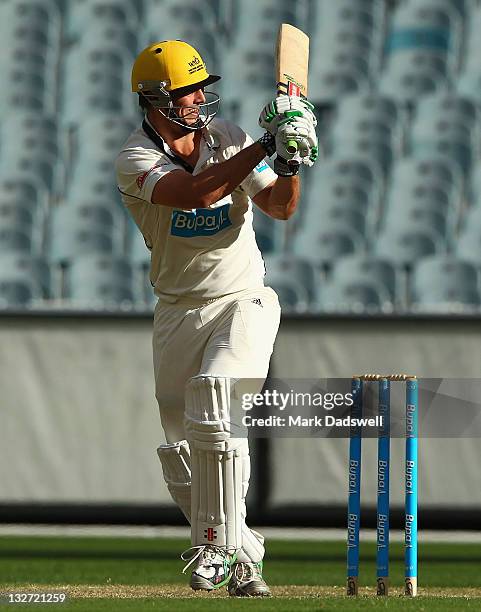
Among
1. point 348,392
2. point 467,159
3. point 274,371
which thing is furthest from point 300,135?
point 467,159

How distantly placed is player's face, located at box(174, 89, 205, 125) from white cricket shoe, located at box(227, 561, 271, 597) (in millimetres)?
1427

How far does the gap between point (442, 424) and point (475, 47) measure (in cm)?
835

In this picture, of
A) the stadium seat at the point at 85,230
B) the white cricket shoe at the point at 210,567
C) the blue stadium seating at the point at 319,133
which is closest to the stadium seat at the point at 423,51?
the blue stadium seating at the point at 319,133

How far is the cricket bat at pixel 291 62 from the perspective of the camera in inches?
142

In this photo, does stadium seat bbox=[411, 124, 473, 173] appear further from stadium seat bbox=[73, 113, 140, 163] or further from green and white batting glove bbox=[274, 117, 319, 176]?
green and white batting glove bbox=[274, 117, 319, 176]

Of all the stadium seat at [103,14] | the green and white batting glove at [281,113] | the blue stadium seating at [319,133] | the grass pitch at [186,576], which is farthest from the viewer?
the stadium seat at [103,14]

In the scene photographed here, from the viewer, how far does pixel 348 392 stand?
12.4 ft

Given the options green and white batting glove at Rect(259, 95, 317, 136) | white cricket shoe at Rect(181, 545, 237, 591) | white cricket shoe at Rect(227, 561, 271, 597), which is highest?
green and white batting glove at Rect(259, 95, 317, 136)

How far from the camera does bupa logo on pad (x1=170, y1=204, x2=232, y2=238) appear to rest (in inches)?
149

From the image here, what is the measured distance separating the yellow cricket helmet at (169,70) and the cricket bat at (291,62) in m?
0.26

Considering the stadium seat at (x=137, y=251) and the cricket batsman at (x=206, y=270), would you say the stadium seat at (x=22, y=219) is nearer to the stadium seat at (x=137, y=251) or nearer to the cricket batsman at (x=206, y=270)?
the stadium seat at (x=137, y=251)

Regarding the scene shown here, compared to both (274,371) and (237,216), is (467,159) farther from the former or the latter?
(237,216)

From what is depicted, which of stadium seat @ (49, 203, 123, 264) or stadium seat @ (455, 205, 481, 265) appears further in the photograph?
stadium seat @ (49, 203, 123, 264)

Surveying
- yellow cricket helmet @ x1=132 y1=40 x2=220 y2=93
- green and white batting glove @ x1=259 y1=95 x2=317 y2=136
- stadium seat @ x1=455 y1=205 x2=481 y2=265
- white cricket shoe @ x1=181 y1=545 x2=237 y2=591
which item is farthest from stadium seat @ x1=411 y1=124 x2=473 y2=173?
white cricket shoe @ x1=181 y1=545 x2=237 y2=591
